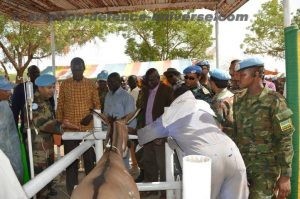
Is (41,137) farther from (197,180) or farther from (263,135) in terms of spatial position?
(197,180)

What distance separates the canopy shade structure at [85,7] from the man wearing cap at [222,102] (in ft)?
6.89

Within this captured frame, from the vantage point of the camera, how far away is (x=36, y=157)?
17.0ft

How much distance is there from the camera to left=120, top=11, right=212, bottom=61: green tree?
3338 centimetres

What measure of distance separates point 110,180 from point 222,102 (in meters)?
2.40

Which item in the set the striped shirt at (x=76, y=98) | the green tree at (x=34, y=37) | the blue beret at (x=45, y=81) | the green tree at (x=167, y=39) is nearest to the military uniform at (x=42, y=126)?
the blue beret at (x=45, y=81)

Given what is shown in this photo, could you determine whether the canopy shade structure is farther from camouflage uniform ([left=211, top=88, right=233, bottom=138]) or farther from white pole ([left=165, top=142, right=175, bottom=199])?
white pole ([left=165, top=142, right=175, bottom=199])

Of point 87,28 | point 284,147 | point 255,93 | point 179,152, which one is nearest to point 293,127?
point 284,147

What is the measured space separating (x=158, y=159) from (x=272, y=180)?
8.61ft

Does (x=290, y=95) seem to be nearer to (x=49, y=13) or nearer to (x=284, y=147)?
(x=284, y=147)

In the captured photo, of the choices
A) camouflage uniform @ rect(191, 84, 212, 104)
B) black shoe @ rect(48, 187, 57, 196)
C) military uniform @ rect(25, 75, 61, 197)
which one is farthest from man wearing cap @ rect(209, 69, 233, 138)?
black shoe @ rect(48, 187, 57, 196)

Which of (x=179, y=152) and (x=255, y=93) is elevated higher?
(x=255, y=93)

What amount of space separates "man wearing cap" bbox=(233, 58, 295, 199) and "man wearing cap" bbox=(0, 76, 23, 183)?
245cm

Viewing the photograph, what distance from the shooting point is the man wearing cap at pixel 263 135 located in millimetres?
3221

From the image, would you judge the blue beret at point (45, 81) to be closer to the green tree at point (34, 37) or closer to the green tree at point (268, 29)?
the green tree at point (34, 37)
